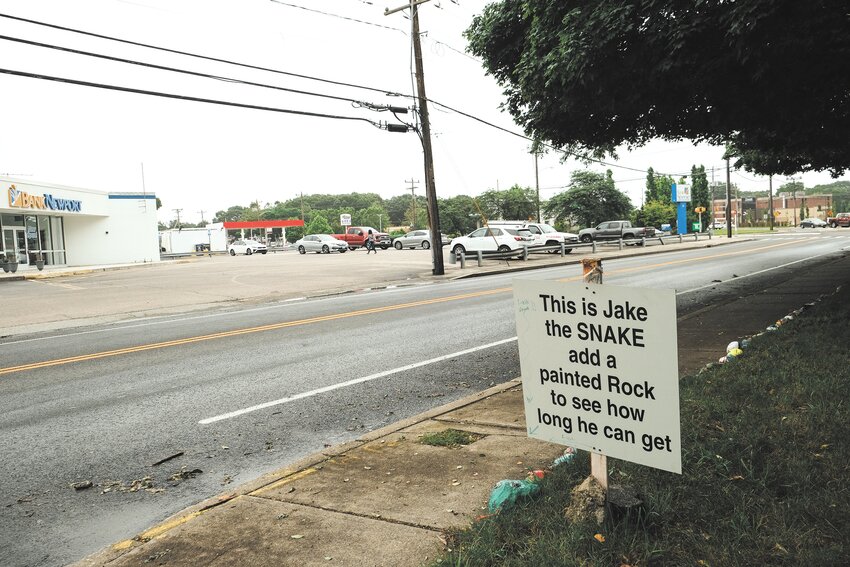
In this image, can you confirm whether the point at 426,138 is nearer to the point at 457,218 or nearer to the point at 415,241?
the point at 415,241

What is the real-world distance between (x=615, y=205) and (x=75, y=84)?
64151 mm

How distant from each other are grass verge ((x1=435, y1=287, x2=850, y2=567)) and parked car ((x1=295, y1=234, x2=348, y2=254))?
154 feet

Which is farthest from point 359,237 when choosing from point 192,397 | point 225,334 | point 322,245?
point 192,397

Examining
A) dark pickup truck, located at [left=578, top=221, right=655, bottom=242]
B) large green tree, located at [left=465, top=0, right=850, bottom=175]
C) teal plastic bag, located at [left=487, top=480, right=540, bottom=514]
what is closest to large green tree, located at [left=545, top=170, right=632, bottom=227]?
dark pickup truck, located at [left=578, top=221, right=655, bottom=242]

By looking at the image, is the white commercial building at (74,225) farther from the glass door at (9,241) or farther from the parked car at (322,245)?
the parked car at (322,245)

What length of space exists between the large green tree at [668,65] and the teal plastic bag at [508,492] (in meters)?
6.00

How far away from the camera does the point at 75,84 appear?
539 inches

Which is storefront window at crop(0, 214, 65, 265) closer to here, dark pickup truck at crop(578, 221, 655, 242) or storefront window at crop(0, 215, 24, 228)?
storefront window at crop(0, 215, 24, 228)

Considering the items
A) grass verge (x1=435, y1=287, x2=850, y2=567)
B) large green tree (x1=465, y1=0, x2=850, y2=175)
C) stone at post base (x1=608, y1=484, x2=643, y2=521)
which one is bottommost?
grass verge (x1=435, y1=287, x2=850, y2=567)

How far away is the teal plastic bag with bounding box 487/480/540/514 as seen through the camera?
3672 mm

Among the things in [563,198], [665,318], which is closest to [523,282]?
[665,318]

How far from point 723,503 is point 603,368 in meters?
1.08

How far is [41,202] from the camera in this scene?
118 feet

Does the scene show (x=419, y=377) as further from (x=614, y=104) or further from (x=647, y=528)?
(x=614, y=104)
